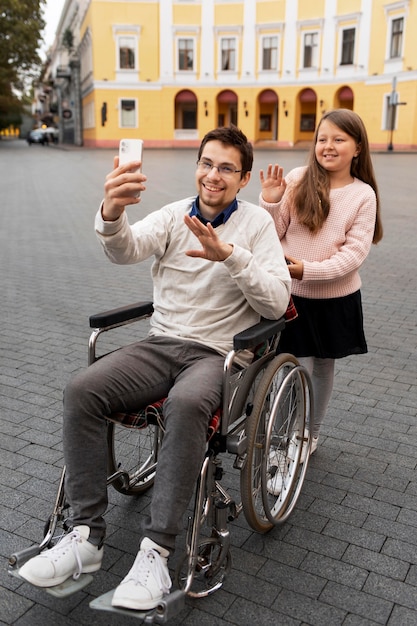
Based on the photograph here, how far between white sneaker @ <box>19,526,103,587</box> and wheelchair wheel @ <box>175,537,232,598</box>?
1.10 feet

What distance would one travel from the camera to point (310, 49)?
40.8 metres

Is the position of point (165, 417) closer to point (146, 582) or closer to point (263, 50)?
point (146, 582)

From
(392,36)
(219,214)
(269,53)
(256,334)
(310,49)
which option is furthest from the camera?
(269,53)

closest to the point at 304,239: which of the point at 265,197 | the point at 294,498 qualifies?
the point at 265,197

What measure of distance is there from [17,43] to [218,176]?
166 feet

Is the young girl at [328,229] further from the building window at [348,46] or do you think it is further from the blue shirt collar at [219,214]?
the building window at [348,46]

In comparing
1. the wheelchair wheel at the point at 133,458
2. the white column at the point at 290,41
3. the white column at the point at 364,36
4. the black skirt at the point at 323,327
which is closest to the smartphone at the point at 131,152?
the wheelchair wheel at the point at 133,458

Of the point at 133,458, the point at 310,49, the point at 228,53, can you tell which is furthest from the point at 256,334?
the point at 228,53

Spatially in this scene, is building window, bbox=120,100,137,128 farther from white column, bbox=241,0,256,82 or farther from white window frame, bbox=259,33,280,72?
white window frame, bbox=259,33,280,72

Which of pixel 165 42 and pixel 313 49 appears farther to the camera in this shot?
pixel 165 42

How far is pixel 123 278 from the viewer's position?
766 centimetres

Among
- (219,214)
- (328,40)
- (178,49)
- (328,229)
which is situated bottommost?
(328,229)

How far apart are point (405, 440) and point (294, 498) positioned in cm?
99

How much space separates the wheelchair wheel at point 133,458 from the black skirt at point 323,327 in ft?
2.67
